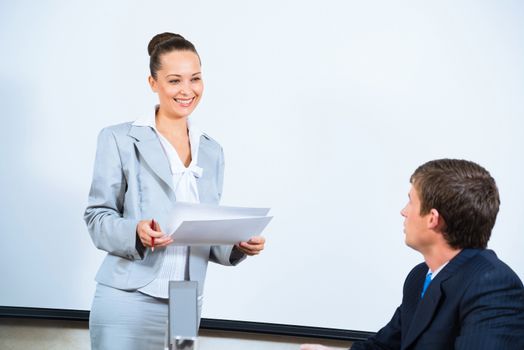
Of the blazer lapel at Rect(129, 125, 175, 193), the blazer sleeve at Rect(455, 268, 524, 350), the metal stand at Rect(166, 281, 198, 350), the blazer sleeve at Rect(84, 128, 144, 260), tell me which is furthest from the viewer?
the blazer lapel at Rect(129, 125, 175, 193)

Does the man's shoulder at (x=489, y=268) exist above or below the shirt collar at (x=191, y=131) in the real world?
below

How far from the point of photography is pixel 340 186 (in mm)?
3275

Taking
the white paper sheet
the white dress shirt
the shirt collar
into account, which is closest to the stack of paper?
the white paper sheet

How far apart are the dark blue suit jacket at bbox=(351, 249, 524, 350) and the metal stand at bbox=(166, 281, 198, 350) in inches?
25.9

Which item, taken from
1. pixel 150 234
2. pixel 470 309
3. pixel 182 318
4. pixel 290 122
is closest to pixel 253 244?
pixel 150 234

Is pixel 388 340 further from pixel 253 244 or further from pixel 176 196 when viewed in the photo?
pixel 176 196

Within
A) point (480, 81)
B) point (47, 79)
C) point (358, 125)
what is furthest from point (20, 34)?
point (480, 81)

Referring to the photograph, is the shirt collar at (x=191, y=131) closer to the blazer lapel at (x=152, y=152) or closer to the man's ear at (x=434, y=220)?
the blazer lapel at (x=152, y=152)

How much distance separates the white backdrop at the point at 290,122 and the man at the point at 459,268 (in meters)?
1.30

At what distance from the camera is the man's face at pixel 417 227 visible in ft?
6.30

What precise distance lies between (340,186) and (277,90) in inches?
19.5

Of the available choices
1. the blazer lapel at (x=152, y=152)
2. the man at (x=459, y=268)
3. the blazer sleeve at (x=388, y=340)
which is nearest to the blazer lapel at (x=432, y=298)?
the man at (x=459, y=268)

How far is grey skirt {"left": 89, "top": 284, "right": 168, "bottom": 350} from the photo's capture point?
89.4 inches

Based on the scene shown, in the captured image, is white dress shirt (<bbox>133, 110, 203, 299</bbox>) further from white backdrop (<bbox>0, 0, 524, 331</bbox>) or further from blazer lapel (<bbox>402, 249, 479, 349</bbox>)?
white backdrop (<bbox>0, 0, 524, 331</bbox>)
